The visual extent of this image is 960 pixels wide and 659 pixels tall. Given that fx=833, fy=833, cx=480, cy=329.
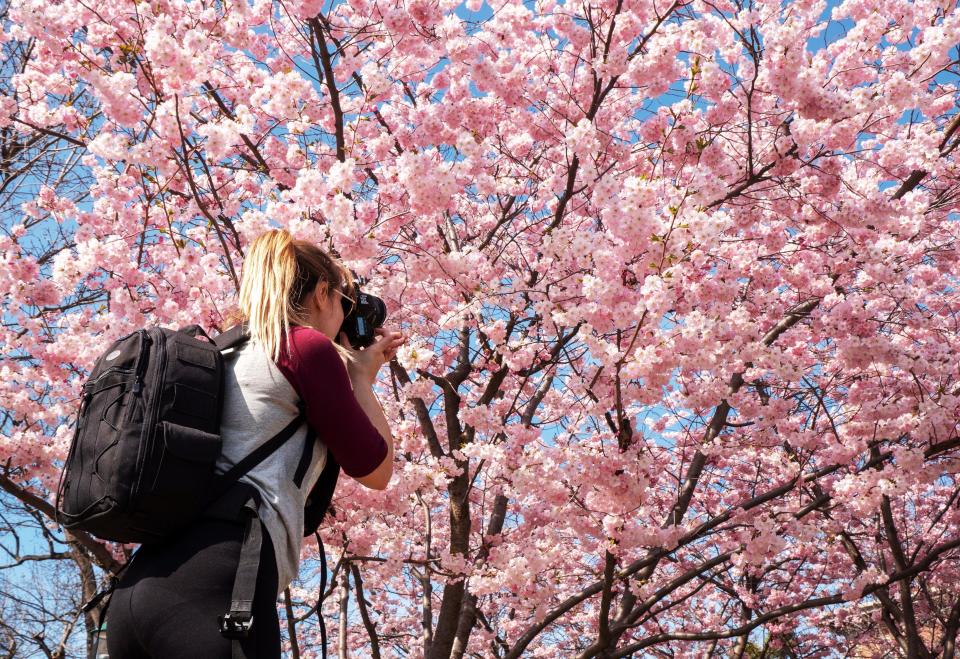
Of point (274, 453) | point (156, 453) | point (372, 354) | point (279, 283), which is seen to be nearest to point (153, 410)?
point (156, 453)

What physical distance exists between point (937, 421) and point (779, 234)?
158cm

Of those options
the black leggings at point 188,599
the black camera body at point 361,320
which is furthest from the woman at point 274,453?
the black camera body at point 361,320

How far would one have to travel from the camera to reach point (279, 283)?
181 cm

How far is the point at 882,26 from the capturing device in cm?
553

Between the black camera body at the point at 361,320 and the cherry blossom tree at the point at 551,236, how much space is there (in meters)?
1.72

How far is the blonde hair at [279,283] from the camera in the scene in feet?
5.72

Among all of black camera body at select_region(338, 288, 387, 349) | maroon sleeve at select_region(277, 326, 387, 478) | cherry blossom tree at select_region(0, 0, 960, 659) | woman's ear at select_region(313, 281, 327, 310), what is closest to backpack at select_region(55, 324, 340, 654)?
maroon sleeve at select_region(277, 326, 387, 478)

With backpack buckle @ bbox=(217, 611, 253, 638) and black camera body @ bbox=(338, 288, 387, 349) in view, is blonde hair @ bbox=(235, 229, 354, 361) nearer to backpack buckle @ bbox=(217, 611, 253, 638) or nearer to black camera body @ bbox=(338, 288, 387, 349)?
black camera body @ bbox=(338, 288, 387, 349)

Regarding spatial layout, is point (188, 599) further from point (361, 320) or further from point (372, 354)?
point (361, 320)

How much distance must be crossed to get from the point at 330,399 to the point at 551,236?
102 inches

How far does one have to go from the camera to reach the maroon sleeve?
1659 mm

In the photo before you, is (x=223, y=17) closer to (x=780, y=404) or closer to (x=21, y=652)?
(x=780, y=404)

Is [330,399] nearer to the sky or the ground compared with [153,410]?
nearer to the sky

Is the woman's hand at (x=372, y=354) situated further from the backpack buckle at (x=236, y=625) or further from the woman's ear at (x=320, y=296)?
the backpack buckle at (x=236, y=625)
